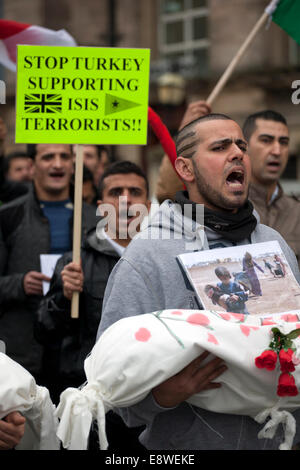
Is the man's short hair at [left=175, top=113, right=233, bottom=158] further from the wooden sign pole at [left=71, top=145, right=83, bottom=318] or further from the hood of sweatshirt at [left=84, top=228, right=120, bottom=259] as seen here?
the hood of sweatshirt at [left=84, top=228, right=120, bottom=259]

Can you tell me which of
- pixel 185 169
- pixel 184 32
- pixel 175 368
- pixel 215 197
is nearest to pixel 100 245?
pixel 185 169

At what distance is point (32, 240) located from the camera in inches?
175

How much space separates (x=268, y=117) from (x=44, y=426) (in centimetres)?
257

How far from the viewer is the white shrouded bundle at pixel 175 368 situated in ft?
7.79

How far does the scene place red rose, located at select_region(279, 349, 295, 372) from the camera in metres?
2.42

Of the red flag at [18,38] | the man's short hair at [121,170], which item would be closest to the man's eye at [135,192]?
the man's short hair at [121,170]

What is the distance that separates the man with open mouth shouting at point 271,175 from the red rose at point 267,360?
1.65m

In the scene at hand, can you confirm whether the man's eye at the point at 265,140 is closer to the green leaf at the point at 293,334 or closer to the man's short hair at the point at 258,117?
the man's short hair at the point at 258,117

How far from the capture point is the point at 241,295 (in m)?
2.72

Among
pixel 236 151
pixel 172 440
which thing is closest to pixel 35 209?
pixel 236 151

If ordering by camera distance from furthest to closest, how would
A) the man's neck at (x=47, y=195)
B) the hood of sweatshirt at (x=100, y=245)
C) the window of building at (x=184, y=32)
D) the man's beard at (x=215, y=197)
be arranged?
the window of building at (x=184, y=32) < the man's neck at (x=47, y=195) < the hood of sweatshirt at (x=100, y=245) < the man's beard at (x=215, y=197)

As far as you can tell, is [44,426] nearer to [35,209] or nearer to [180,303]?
[180,303]

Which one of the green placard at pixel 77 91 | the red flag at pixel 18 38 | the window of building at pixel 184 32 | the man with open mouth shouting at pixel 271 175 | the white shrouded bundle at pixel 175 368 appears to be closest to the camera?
the white shrouded bundle at pixel 175 368

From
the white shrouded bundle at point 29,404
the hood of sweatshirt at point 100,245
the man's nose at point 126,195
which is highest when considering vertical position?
the man's nose at point 126,195
